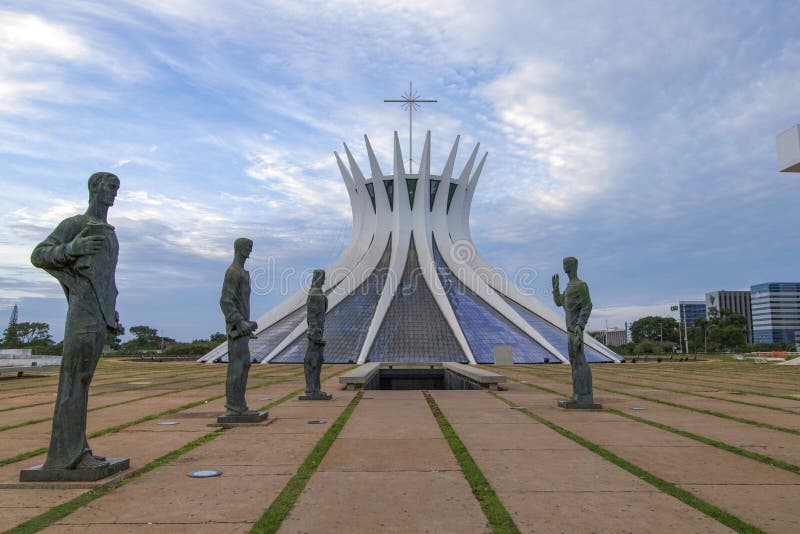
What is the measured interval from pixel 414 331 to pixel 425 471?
88.1 ft

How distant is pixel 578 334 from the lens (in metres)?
9.94

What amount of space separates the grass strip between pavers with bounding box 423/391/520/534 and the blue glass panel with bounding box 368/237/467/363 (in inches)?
893

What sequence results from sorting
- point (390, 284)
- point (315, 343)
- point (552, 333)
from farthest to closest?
point (390, 284) → point (552, 333) → point (315, 343)

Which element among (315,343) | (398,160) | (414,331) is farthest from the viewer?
(398,160)

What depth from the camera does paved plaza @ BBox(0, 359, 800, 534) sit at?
391 cm

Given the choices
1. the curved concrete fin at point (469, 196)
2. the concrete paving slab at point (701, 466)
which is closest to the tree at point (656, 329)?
the curved concrete fin at point (469, 196)

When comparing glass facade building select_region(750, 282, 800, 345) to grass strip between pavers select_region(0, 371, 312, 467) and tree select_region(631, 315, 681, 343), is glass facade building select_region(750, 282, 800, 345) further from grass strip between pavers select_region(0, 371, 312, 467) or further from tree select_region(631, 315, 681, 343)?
grass strip between pavers select_region(0, 371, 312, 467)

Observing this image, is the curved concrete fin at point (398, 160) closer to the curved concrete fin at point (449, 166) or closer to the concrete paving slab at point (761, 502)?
the curved concrete fin at point (449, 166)

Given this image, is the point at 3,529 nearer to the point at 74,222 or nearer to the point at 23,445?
the point at 74,222

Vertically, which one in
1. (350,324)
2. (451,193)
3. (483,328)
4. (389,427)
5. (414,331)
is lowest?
(389,427)

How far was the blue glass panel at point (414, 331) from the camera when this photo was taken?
1180 inches

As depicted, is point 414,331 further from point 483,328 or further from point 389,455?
point 389,455

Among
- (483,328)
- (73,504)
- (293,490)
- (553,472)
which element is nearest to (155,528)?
(73,504)

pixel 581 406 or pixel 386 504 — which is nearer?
pixel 386 504
